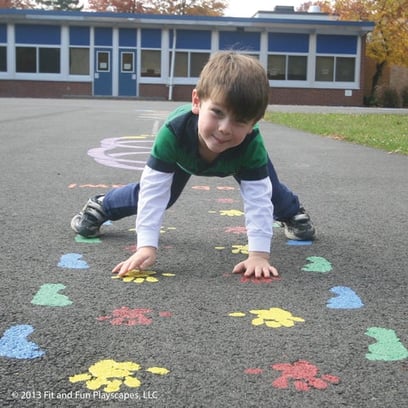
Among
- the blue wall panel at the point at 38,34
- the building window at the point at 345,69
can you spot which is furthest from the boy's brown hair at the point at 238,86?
Answer: the building window at the point at 345,69

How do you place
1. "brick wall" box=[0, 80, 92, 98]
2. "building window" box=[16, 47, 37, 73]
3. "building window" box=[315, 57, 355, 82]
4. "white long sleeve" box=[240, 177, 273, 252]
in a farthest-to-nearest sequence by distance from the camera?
"building window" box=[315, 57, 355, 82] < "brick wall" box=[0, 80, 92, 98] < "building window" box=[16, 47, 37, 73] < "white long sleeve" box=[240, 177, 273, 252]

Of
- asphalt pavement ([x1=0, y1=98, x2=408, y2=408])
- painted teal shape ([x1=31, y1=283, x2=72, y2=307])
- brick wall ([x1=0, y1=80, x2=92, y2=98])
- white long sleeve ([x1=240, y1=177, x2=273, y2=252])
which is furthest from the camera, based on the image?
brick wall ([x1=0, y1=80, x2=92, y2=98])

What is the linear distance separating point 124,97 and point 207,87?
36602 mm

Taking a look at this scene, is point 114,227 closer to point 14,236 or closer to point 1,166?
point 14,236

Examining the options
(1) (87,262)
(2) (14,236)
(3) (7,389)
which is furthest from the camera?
(2) (14,236)

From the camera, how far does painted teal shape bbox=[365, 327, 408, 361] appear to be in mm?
1943

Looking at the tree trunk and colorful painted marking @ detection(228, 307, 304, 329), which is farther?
the tree trunk

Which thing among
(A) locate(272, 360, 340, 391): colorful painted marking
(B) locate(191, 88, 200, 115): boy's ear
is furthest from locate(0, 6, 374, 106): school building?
(A) locate(272, 360, 340, 391): colorful painted marking

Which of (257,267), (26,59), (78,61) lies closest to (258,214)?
(257,267)

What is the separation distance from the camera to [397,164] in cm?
793

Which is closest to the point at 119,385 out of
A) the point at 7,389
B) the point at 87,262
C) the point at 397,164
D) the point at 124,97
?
the point at 7,389

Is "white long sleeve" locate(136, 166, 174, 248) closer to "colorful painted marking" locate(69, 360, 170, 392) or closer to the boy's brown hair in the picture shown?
the boy's brown hair

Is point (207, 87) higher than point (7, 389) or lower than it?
higher

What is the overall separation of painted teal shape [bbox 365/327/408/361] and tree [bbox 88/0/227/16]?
55.0m
